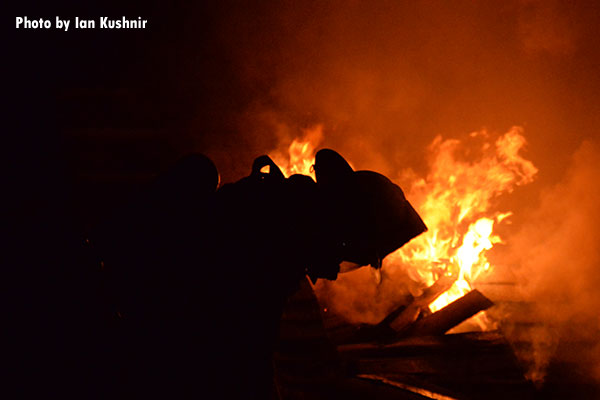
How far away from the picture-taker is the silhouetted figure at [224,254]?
1696 millimetres

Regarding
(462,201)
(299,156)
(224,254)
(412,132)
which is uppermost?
(412,132)

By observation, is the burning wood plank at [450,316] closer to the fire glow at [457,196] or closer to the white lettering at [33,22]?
the fire glow at [457,196]

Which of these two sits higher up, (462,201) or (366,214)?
(462,201)

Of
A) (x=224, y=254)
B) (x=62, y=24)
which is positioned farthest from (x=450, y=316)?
(x=62, y=24)

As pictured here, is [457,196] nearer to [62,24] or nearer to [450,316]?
[450,316]

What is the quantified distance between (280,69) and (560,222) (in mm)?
5627

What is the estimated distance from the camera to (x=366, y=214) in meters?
1.78

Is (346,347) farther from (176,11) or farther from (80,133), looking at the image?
(176,11)

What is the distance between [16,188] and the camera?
3.16ft

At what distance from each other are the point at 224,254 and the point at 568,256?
293 inches

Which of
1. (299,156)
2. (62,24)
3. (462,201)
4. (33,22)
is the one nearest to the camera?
(33,22)

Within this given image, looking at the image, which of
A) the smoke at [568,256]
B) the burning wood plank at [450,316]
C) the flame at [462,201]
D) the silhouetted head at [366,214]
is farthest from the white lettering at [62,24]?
the smoke at [568,256]

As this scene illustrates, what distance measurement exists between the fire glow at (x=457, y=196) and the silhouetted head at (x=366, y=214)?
3.79 metres

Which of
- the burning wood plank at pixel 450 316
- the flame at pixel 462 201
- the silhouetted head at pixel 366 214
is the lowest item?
the burning wood plank at pixel 450 316
